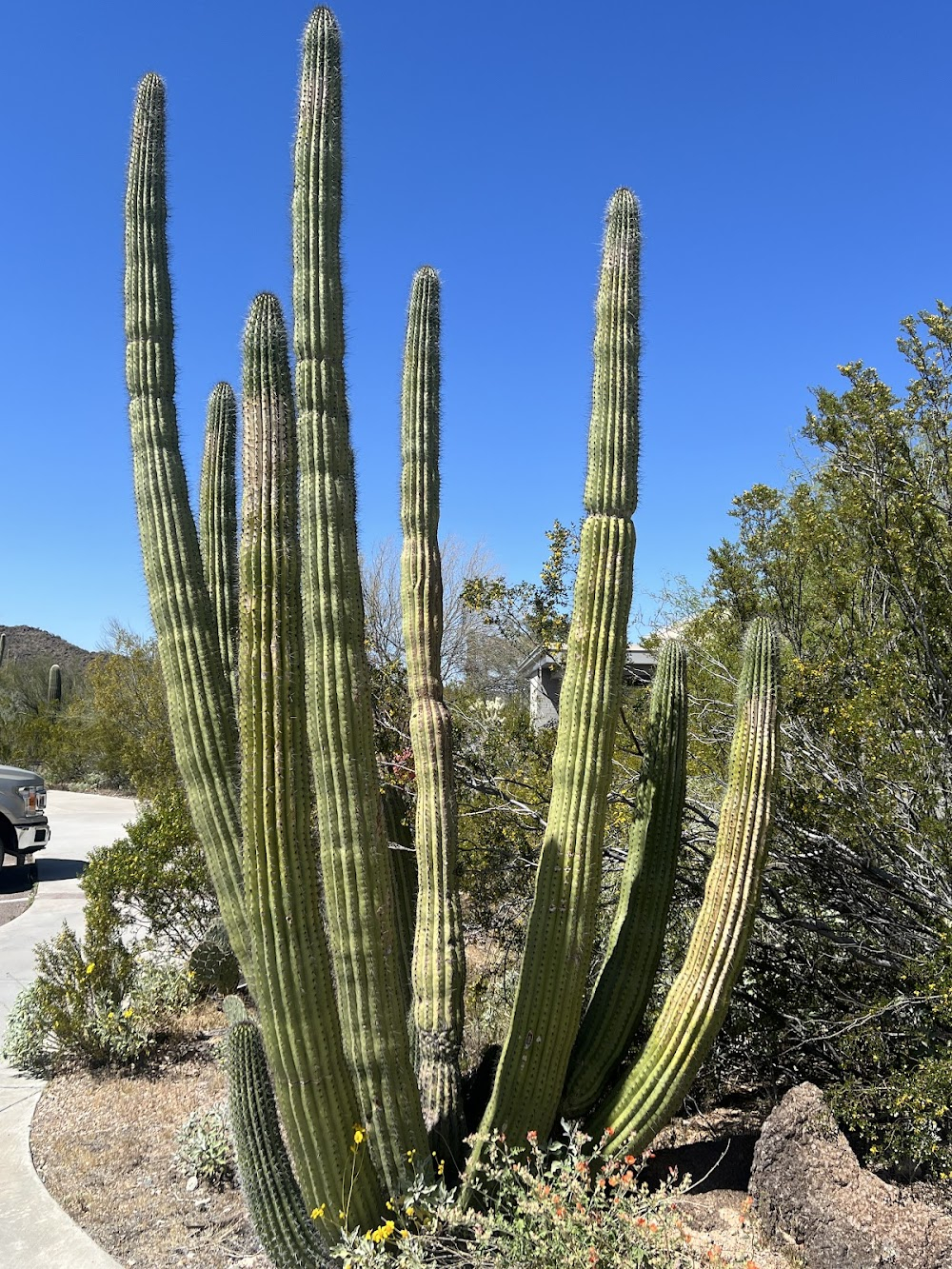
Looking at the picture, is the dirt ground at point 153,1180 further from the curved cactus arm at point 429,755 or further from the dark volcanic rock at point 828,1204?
the curved cactus arm at point 429,755

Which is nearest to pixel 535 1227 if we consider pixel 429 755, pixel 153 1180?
pixel 429 755

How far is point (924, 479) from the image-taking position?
4.83 meters

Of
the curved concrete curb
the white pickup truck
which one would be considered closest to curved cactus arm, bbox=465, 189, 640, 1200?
the curved concrete curb

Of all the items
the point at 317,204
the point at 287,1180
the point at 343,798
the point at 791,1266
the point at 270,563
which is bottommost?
the point at 791,1266

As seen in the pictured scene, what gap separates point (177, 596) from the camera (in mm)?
3879

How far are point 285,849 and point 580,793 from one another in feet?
3.87

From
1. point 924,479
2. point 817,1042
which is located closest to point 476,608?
point 924,479

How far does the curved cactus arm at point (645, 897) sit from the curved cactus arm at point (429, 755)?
1.79 ft

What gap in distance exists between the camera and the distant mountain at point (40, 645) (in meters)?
47.7

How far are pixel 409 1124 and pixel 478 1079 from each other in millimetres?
982

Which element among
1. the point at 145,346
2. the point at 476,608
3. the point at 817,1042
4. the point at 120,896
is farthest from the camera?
the point at 120,896

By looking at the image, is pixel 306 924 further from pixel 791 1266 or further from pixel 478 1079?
pixel 791 1266

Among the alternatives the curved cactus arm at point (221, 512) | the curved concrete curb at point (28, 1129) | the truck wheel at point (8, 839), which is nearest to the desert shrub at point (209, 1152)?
the curved concrete curb at point (28, 1129)

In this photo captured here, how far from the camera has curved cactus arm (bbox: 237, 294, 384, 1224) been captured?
314cm
